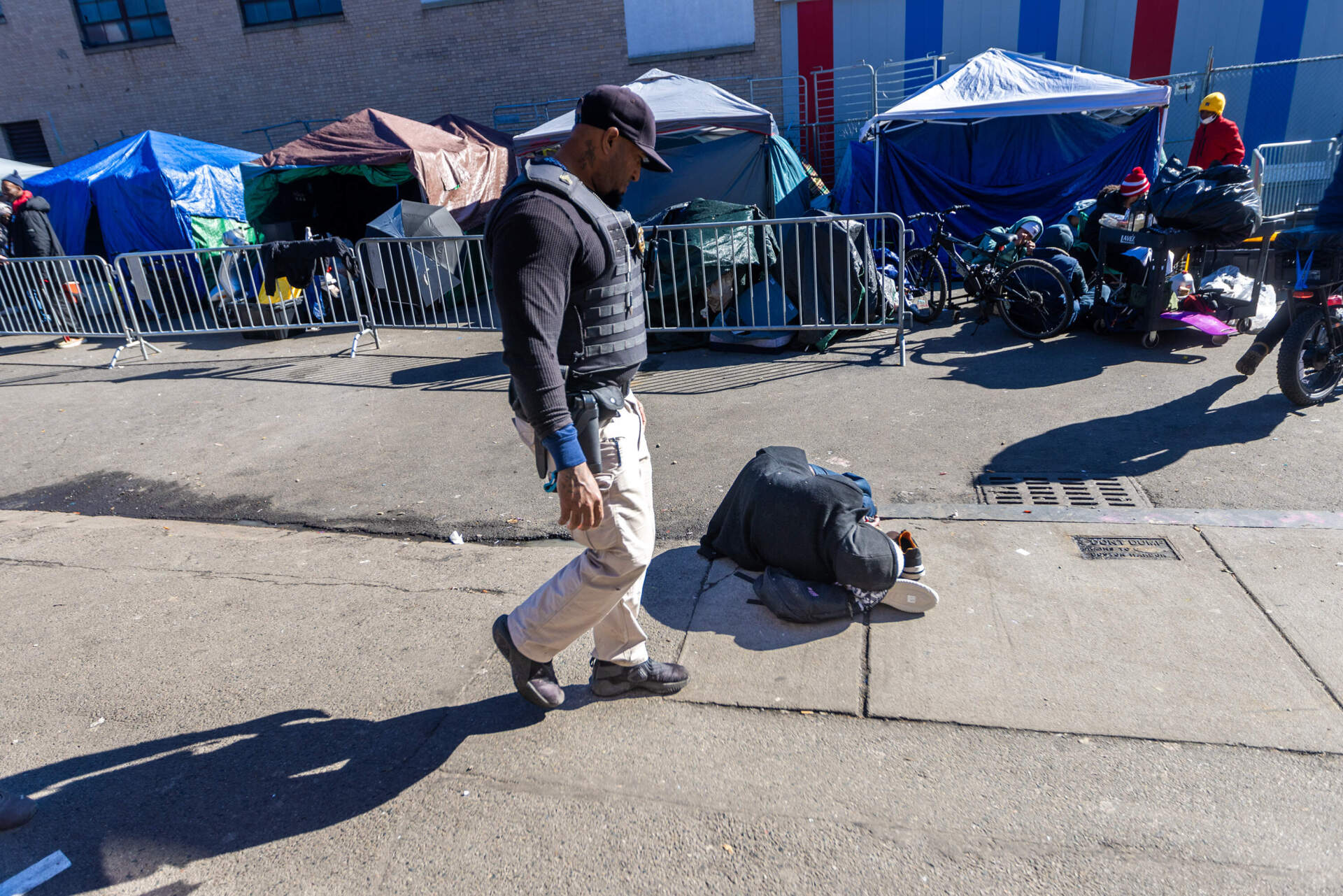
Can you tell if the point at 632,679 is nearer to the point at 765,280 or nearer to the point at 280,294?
the point at 765,280

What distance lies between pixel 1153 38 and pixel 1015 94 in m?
6.45

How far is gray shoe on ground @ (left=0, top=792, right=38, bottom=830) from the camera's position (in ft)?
8.34

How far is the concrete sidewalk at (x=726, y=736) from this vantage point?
2.35 meters

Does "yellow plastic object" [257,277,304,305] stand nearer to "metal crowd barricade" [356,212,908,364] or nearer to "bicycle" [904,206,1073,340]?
"metal crowd barricade" [356,212,908,364]

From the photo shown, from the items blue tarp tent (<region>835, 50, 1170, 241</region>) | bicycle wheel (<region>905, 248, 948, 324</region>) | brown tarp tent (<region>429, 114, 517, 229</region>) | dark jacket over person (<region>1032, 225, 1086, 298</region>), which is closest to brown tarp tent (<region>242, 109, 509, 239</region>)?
brown tarp tent (<region>429, 114, 517, 229</region>)

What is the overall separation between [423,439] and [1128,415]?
518 centimetres

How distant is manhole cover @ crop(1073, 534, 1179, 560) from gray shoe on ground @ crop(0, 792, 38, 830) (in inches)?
168

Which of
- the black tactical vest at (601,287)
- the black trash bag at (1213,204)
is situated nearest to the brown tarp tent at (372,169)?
the black trash bag at (1213,204)

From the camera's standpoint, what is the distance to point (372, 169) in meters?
12.3

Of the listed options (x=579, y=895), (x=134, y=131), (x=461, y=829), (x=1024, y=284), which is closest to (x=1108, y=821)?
(x=579, y=895)

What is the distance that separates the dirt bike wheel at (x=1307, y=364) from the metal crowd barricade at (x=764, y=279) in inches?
115

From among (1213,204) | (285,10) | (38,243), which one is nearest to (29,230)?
(38,243)

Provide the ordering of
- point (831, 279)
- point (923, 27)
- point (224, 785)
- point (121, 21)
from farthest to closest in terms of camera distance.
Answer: point (121, 21) < point (923, 27) < point (831, 279) < point (224, 785)

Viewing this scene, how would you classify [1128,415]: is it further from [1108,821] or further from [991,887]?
[991,887]
